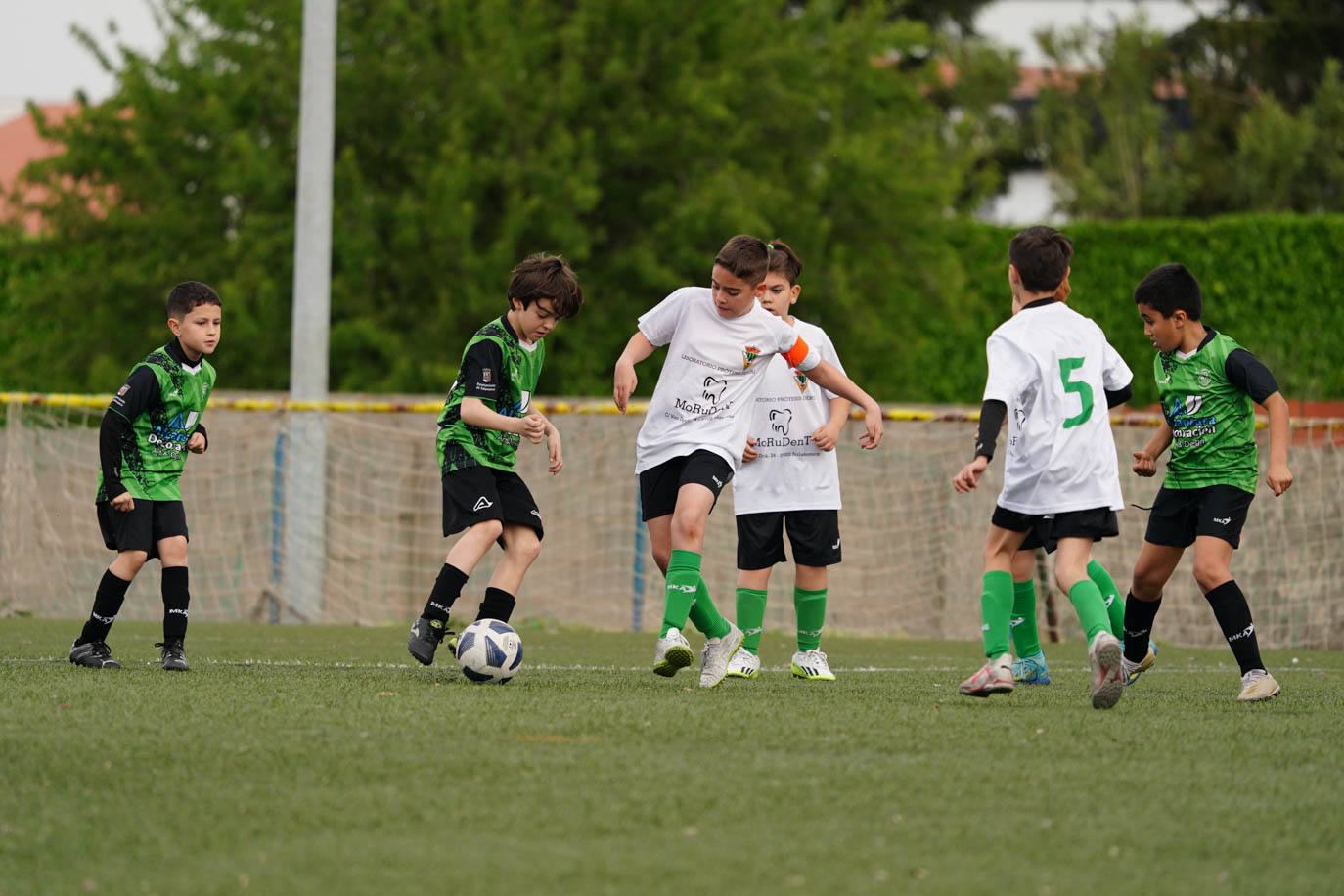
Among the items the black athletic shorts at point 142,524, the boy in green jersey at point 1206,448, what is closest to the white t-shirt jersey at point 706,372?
the boy in green jersey at point 1206,448

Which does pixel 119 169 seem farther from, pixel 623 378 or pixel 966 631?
pixel 623 378

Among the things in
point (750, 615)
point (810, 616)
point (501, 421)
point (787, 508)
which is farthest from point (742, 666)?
point (501, 421)

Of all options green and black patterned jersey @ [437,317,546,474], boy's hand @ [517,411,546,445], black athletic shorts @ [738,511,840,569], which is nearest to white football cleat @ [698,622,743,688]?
black athletic shorts @ [738,511,840,569]

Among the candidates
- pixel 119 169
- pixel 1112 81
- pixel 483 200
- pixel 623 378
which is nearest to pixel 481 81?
pixel 483 200

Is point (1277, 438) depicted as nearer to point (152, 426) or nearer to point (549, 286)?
point (549, 286)

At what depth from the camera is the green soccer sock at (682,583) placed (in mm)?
6406

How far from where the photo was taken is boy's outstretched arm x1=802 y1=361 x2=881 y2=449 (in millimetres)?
6820

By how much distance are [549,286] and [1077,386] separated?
2.03 m

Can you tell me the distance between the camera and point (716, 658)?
21.2ft

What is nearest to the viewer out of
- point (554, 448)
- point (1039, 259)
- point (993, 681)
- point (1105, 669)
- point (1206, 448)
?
point (1105, 669)

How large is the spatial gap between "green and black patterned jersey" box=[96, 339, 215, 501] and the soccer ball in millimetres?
1410

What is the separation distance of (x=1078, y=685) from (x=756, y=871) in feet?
13.6

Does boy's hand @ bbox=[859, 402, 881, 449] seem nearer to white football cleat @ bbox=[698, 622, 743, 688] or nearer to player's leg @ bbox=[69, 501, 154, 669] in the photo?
white football cleat @ bbox=[698, 622, 743, 688]

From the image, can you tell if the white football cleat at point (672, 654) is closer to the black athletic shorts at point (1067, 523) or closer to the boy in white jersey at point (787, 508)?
the boy in white jersey at point (787, 508)
